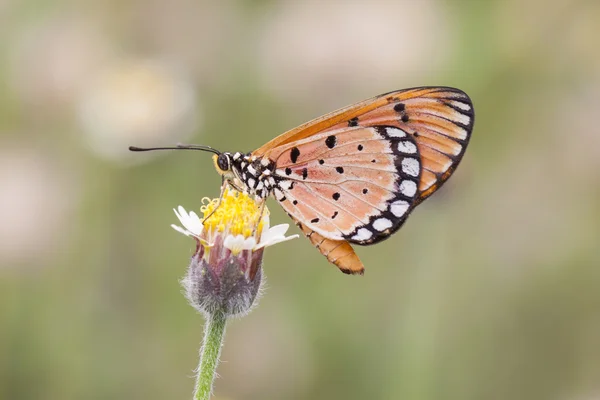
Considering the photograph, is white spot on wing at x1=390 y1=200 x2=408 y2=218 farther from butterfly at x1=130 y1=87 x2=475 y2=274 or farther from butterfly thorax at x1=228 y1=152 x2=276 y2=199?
butterfly thorax at x1=228 y1=152 x2=276 y2=199

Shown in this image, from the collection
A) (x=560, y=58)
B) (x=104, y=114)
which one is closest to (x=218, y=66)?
(x=104, y=114)

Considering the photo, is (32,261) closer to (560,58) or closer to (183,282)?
(183,282)

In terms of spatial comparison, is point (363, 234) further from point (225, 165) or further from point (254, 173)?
point (225, 165)

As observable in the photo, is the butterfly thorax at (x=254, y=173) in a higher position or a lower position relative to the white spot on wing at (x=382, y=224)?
higher

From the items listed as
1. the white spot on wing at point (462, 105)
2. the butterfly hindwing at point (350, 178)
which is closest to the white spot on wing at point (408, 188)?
the butterfly hindwing at point (350, 178)

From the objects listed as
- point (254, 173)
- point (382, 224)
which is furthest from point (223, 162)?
point (382, 224)

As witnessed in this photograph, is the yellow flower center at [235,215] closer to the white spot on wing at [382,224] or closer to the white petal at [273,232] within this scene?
the white petal at [273,232]

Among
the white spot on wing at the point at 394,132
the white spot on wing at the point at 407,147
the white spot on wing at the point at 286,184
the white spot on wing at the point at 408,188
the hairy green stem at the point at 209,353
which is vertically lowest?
the hairy green stem at the point at 209,353
